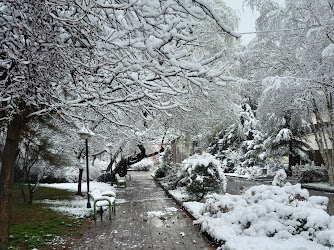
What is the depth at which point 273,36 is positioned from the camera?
1530 centimetres

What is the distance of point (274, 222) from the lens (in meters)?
5.38

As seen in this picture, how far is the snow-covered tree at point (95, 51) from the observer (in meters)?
3.28

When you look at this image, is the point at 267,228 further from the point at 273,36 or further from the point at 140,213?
the point at 273,36

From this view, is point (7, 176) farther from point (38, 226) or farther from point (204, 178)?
point (204, 178)

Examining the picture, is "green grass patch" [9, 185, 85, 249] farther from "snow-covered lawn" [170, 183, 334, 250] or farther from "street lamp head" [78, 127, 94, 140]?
"snow-covered lawn" [170, 183, 334, 250]

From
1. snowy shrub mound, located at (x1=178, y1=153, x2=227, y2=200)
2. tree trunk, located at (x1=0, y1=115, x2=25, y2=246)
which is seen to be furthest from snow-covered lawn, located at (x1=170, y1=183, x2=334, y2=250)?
tree trunk, located at (x1=0, y1=115, x2=25, y2=246)

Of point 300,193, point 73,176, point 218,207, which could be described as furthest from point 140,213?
point 73,176

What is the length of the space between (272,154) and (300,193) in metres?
22.5

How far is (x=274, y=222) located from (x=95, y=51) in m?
4.48

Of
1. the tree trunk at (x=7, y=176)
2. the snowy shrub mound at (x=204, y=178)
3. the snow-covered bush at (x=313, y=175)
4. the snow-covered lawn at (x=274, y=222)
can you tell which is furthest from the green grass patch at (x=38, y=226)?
the snow-covered bush at (x=313, y=175)

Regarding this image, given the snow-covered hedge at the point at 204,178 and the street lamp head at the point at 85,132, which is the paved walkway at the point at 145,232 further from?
the street lamp head at the point at 85,132

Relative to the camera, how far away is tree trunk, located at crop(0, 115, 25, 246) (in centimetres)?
528

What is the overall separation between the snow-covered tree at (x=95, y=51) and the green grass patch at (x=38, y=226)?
5.31ft

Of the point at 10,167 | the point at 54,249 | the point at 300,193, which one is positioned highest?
the point at 10,167
